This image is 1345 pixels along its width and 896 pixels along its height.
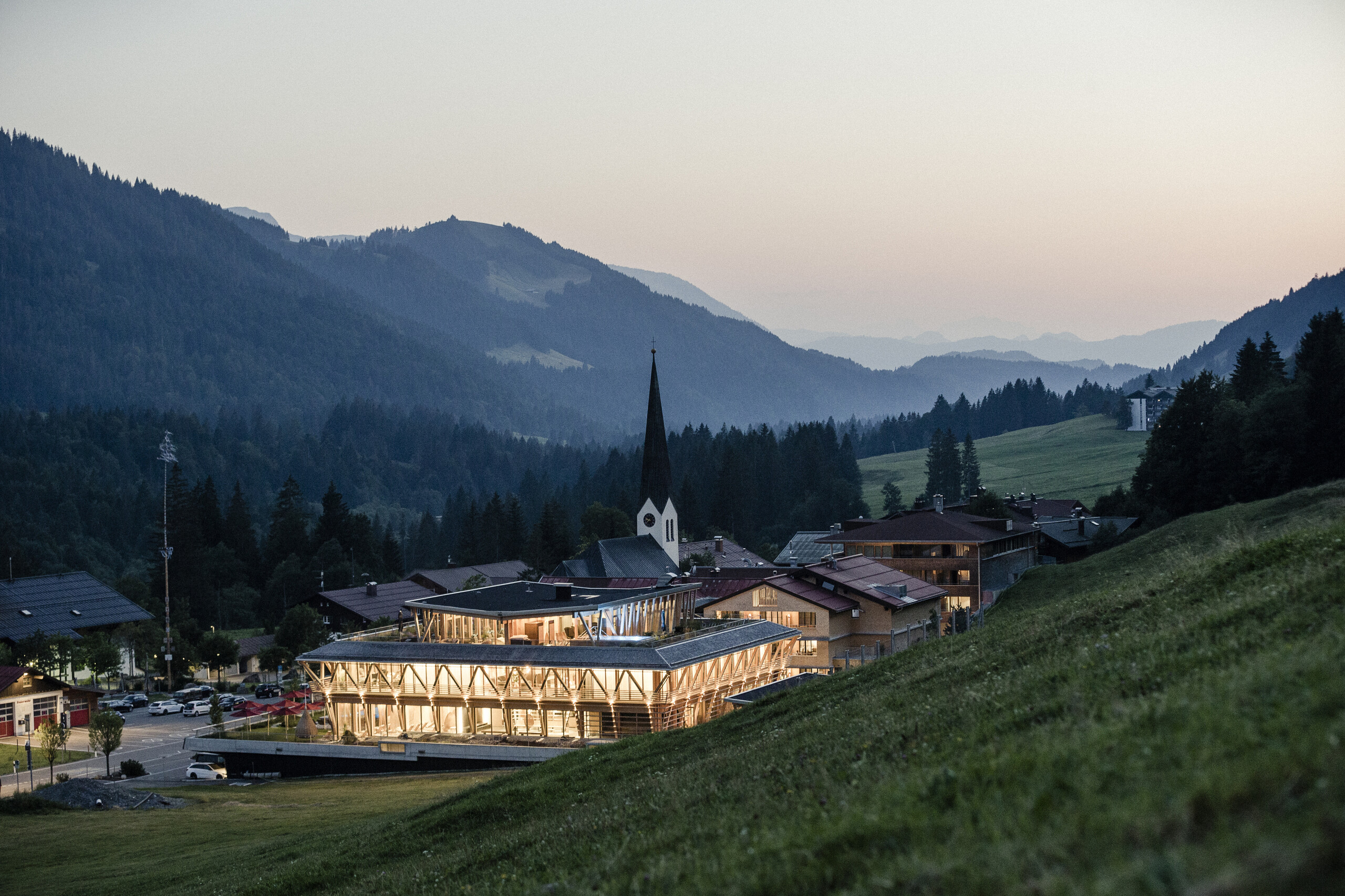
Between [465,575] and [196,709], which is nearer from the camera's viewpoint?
[196,709]

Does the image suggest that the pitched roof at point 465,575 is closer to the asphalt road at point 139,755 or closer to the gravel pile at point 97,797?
the asphalt road at point 139,755

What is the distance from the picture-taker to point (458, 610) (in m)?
57.5

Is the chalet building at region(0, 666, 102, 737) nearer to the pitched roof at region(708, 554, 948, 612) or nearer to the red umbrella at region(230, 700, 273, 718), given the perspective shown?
the red umbrella at region(230, 700, 273, 718)

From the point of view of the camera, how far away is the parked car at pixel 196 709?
78875 millimetres

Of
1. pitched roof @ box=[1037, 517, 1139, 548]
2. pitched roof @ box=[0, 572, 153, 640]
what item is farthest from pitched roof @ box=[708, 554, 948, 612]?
pitched roof @ box=[0, 572, 153, 640]

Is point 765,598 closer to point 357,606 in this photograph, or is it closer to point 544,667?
point 544,667

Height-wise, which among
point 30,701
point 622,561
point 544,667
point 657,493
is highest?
point 657,493

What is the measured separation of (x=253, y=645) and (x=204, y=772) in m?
48.6

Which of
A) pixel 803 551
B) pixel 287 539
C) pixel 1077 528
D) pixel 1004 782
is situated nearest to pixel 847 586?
pixel 1077 528

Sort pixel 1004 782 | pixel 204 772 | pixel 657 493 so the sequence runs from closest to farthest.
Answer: pixel 1004 782 → pixel 204 772 → pixel 657 493

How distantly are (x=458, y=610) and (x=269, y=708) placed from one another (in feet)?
64.4

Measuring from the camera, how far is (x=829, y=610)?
217 feet

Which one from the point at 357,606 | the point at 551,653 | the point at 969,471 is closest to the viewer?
the point at 551,653

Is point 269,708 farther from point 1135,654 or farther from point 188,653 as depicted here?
point 1135,654
